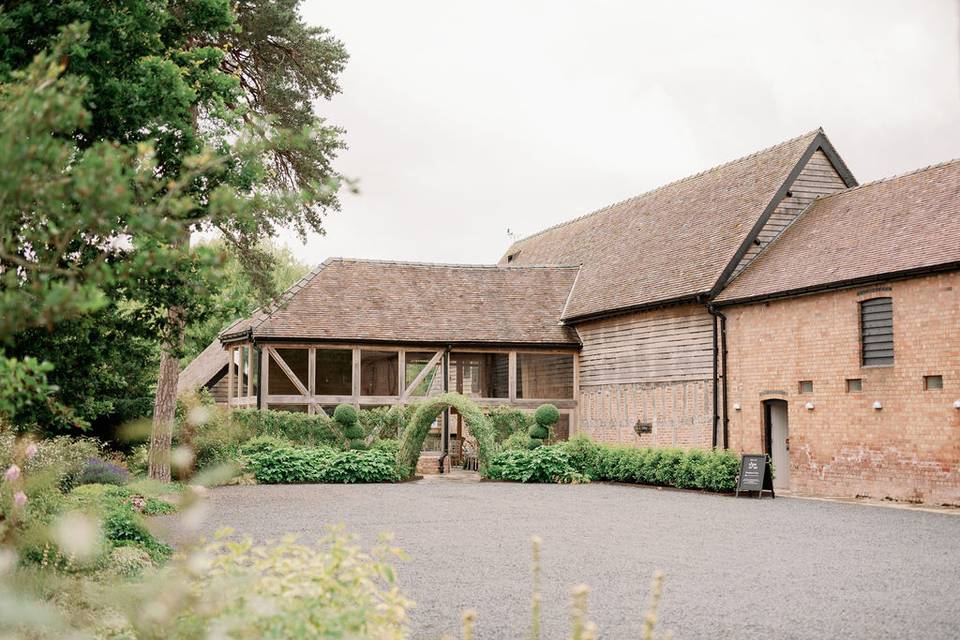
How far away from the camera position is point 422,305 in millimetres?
28203

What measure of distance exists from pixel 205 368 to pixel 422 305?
10.7 metres

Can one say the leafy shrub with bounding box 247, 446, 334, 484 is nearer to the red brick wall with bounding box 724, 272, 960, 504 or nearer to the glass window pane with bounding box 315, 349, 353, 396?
the red brick wall with bounding box 724, 272, 960, 504

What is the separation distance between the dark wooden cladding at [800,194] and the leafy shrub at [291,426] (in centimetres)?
1094

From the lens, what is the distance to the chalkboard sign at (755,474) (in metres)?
18.9

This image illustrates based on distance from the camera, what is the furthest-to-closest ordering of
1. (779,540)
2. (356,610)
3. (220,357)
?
(220,357), (779,540), (356,610)

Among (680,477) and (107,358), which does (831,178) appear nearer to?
(680,477)

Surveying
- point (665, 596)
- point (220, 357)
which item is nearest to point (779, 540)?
point (665, 596)

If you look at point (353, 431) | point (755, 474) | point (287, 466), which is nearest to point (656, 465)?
point (755, 474)

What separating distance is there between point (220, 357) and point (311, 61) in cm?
1677

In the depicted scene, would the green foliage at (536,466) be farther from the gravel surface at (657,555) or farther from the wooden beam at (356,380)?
the wooden beam at (356,380)

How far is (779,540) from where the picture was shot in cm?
1267

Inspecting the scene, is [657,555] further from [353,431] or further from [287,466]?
[353,431]

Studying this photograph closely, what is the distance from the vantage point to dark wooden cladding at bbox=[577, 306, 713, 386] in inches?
914

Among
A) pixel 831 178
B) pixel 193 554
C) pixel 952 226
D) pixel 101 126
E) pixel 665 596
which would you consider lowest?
pixel 665 596
